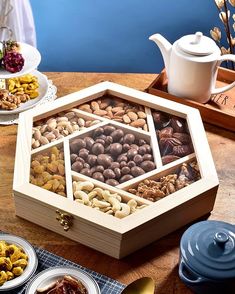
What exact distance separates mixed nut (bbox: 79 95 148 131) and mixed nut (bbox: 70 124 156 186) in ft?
0.18

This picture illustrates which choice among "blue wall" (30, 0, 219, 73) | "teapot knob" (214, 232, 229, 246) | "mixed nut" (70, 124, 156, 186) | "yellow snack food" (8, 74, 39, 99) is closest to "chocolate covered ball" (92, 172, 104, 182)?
"mixed nut" (70, 124, 156, 186)

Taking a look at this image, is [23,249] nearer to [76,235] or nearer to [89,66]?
[76,235]

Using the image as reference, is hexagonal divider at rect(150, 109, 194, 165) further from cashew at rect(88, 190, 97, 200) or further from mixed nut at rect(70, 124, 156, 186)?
cashew at rect(88, 190, 97, 200)

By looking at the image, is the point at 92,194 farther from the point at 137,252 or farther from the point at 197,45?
the point at 197,45

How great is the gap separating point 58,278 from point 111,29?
5.68 feet

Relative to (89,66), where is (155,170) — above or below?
above

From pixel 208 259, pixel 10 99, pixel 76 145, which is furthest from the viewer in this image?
pixel 10 99

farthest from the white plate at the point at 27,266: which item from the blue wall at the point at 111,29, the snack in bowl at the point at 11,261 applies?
the blue wall at the point at 111,29

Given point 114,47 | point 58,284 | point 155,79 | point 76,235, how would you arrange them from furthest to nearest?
point 114,47, point 155,79, point 76,235, point 58,284

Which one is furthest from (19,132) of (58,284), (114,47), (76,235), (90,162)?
(114,47)

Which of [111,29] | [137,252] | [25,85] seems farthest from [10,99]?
[111,29]

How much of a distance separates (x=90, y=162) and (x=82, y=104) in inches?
10.2

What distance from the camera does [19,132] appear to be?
1614 mm

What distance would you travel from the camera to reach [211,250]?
129cm
